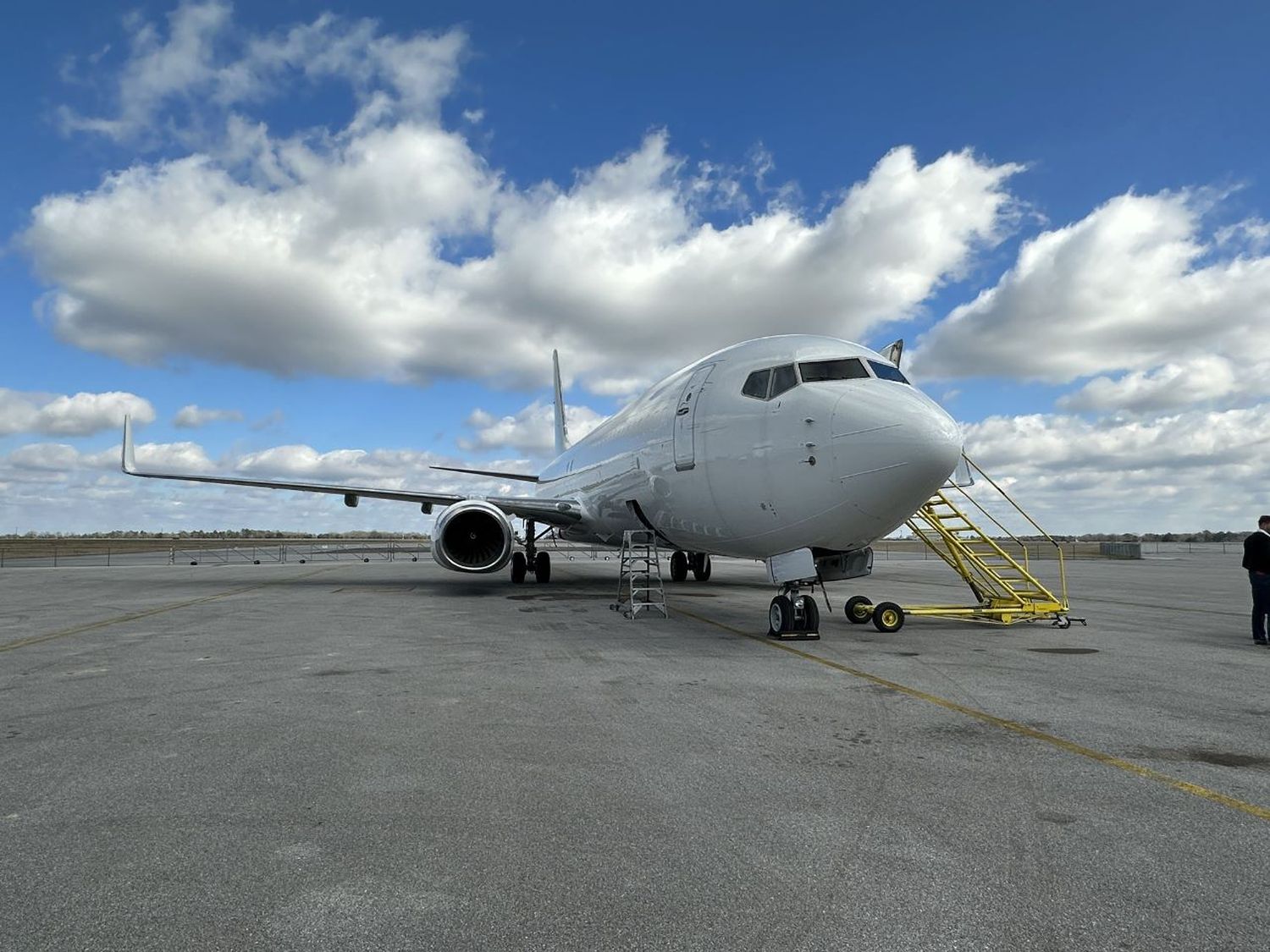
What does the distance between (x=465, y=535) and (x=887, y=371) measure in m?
10.4

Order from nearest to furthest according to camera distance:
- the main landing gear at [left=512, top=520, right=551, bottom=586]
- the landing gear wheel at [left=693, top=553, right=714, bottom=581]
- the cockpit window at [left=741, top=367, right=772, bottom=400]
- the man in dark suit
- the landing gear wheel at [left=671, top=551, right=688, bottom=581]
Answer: the cockpit window at [left=741, top=367, right=772, bottom=400] < the man in dark suit < the main landing gear at [left=512, top=520, right=551, bottom=586] < the landing gear wheel at [left=693, top=553, right=714, bottom=581] < the landing gear wheel at [left=671, top=551, right=688, bottom=581]

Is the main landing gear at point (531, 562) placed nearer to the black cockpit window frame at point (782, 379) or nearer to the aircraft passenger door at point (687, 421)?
the aircraft passenger door at point (687, 421)

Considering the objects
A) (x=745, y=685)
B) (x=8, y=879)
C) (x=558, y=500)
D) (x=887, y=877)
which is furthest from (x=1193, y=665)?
(x=558, y=500)

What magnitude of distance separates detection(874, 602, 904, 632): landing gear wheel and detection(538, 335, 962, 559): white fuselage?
1.83 m

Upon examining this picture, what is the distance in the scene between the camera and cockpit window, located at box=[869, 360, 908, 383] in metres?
9.02

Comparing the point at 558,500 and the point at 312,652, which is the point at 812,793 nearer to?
the point at 312,652

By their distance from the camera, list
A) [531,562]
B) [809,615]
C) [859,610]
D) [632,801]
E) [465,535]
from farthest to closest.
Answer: [531,562], [465,535], [859,610], [809,615], [632,801]

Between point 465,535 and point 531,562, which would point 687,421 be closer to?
point 465,535

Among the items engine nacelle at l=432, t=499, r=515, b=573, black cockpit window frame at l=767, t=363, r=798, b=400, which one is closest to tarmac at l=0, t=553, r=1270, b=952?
black cockpit window frame at l=767, t=363, r=798, b=400

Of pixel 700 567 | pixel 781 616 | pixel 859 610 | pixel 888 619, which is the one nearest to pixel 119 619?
A: pixel 781 616

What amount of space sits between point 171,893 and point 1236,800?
4828mm

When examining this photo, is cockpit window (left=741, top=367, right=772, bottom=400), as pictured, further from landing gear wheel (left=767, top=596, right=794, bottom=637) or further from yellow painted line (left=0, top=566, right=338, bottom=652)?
yellow painted line (left=0, top=566, right=338, bottom=652)

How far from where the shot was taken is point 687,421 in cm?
1091

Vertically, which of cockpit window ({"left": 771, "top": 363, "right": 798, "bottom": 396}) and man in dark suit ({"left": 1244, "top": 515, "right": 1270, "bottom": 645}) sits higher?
cockpit window ({"left": 771, "top": 363, "right": 798, "bottom": 396})
